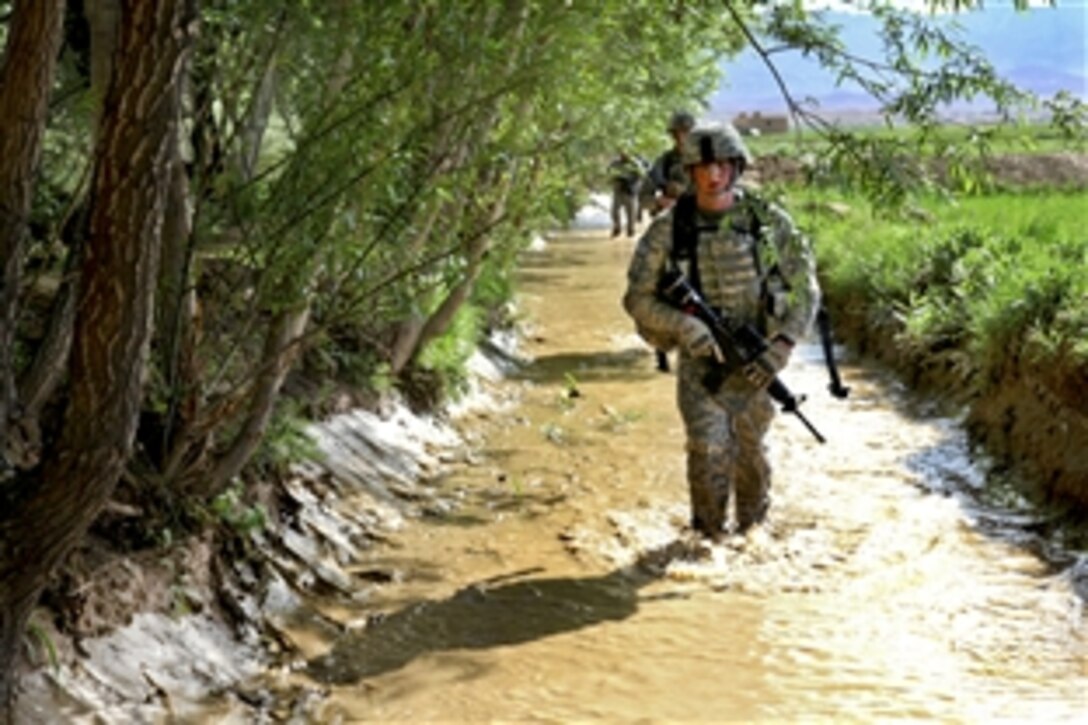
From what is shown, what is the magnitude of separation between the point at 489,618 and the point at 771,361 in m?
1.81

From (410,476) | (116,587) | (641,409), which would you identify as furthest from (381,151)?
(641,409)

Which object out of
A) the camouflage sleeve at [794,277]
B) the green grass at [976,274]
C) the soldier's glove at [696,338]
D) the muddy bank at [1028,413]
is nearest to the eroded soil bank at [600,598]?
the muddy bank at [1028,413]

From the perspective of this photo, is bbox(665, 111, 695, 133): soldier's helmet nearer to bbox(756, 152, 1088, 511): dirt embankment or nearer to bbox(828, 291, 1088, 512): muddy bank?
bbox(756, 152, 1088, 511): dirt embankment

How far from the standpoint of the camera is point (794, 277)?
636 centimetres

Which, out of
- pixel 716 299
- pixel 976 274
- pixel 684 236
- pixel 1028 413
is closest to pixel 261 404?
pixel 684 236

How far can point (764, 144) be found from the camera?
3394 cm

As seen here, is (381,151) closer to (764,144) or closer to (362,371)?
(362,371)

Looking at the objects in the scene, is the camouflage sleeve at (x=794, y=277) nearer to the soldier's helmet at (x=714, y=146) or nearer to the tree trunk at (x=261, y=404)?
the soldier's helmet at (x=714, y=146)

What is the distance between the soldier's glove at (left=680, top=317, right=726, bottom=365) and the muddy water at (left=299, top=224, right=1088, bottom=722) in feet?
3.33

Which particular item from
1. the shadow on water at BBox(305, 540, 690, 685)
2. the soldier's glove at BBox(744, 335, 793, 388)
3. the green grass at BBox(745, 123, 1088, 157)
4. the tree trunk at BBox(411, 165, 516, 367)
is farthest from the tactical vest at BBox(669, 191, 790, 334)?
the green grass at BBox(745, 123, 1088, 157)

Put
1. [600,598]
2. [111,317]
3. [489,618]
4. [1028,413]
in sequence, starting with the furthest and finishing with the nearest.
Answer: [1028,413]
[600,598]
[489,618]
[111,317]

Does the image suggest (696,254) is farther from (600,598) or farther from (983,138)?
(983,138)

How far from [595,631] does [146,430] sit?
6.38ft

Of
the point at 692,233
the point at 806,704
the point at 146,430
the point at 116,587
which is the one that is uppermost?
the point at 692,233
